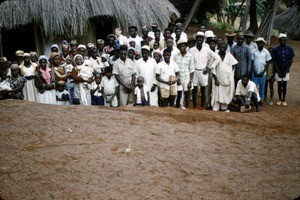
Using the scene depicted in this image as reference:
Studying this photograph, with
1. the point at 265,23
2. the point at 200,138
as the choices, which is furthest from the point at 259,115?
the point at 265,23

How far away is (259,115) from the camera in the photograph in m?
7.14

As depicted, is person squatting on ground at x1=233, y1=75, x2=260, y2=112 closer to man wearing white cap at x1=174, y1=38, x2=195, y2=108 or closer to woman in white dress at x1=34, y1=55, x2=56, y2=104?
man wearing white cap at x1=174, y1=38, x2=195, y2=108

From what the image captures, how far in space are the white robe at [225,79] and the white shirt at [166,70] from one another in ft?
3.03

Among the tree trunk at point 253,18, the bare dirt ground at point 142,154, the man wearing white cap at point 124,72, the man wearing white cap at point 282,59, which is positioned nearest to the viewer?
the bare dirt ground at point 142,154

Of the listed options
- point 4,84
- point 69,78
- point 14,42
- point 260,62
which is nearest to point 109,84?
point 69,78

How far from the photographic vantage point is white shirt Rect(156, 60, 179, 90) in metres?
7.33

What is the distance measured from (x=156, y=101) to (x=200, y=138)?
2266 mm

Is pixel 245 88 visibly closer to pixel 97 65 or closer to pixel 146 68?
pixel 146 68

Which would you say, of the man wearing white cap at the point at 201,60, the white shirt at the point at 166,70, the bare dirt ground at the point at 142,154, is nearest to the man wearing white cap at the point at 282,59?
the man wearing white cap at the point at 201,60

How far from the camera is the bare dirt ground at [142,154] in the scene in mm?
3908

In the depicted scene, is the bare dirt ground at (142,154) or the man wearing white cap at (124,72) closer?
the bare dirt ground at (142,154)

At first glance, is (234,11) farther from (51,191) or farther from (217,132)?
(51,191)

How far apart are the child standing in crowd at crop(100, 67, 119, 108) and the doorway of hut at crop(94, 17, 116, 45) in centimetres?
401

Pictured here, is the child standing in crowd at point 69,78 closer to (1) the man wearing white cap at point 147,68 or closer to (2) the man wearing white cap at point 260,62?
(1) the man wearing white cap at point 147,68
